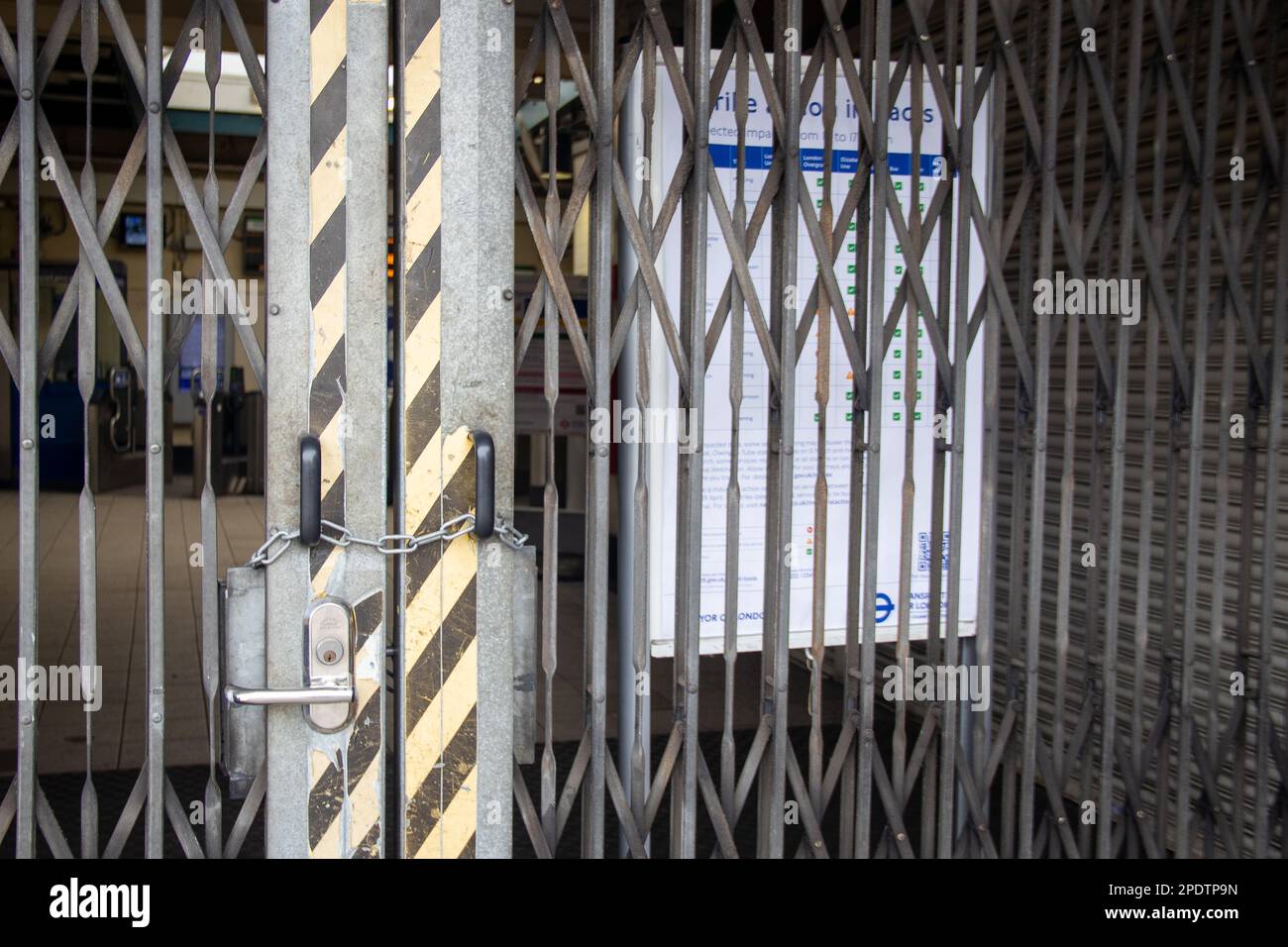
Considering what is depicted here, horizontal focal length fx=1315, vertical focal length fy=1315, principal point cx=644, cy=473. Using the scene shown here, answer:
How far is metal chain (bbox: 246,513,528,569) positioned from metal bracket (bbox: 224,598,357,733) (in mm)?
156

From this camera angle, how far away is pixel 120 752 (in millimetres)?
6047

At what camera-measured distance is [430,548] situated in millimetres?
3281

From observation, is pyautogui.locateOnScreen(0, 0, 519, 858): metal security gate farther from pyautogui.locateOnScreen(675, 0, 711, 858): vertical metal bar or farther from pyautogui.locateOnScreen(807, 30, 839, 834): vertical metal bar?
pyautogui.locateOnScreen(807, 30, 839, 834): vertical metal bar

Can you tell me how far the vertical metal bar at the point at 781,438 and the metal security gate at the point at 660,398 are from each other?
0.01 meters

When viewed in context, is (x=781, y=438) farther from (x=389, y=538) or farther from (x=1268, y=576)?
(x=1268, y=576)

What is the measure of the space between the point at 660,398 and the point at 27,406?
1.68m

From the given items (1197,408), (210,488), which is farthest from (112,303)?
(1197,408)

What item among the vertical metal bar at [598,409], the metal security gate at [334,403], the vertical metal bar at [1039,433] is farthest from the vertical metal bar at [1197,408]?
the metal security gate at [334,403]

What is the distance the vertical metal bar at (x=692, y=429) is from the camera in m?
3.58

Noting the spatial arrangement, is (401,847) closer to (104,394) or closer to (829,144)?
(829,144)
